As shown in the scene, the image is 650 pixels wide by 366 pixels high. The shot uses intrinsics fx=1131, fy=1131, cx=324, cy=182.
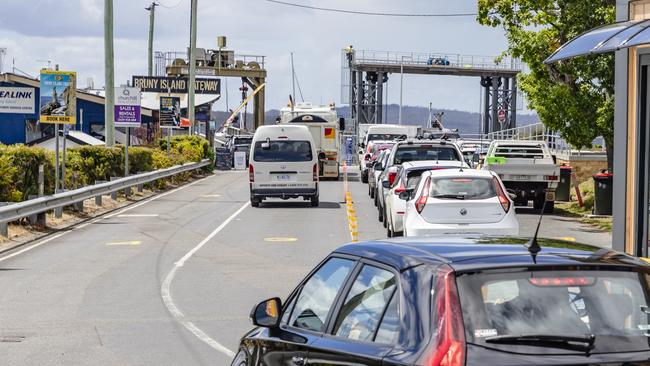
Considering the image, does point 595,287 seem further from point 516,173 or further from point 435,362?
point 516,173

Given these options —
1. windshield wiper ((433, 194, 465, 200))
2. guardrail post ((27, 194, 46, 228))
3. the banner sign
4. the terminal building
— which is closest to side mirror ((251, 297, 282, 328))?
windshield wiper ((433, 194, 465, 200))

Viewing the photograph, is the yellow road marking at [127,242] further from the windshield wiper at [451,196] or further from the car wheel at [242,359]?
the car wheel at [242,359]

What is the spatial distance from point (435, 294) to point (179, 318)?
8.44 m

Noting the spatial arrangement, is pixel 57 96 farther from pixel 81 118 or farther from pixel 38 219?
pixel 81 118

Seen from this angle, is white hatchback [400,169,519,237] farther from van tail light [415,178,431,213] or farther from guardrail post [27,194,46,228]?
guardrail post [27,194,46,228]

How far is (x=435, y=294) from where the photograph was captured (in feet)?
16.0

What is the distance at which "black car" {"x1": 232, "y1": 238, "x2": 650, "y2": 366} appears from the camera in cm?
469

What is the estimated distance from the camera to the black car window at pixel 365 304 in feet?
17.5

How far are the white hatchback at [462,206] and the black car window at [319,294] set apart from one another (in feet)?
36.0

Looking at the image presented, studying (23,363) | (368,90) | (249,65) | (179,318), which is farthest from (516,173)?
(368,90)

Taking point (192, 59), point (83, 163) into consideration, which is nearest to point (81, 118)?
point (192, 59)

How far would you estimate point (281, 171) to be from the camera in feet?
106

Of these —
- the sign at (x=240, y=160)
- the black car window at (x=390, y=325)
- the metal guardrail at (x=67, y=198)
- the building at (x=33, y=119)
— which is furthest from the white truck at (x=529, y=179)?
the sign at (x=240, y=160)

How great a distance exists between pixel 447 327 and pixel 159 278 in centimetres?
1237
